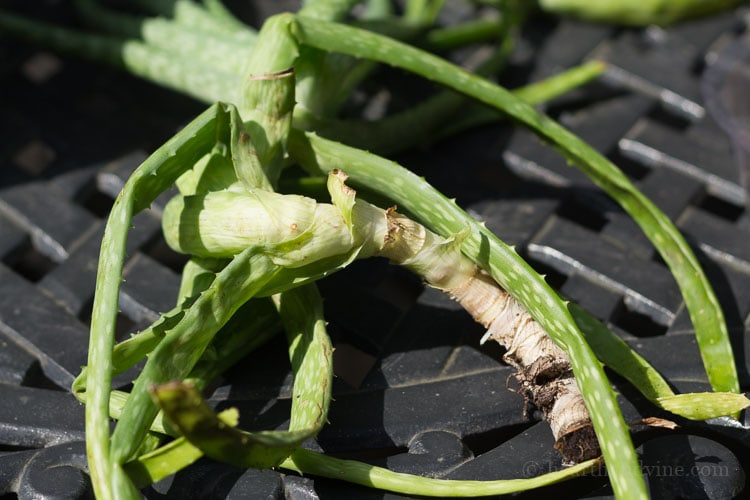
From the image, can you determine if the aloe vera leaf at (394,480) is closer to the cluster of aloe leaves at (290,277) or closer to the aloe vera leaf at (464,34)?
the cluster of aloe leaves at (290,277)

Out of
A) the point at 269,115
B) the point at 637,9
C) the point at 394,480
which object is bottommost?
the point at 394,480

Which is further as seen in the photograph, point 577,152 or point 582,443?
point 577,152

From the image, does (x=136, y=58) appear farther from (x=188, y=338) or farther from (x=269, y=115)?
(x=188, y=338)

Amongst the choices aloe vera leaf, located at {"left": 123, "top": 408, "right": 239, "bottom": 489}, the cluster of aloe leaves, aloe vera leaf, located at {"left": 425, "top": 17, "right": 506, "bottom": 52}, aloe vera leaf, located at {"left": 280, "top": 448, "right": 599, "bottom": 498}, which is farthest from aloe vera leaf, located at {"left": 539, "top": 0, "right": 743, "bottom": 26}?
aloe vera leaf, located at {"left": 123, "top": 408, "right": 239, "bottom": 489}

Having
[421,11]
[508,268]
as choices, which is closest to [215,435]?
[508,268]

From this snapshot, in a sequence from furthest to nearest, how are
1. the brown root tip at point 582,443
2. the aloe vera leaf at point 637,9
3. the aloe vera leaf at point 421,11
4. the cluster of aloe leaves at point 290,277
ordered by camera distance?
the aloe vera leaf at point 637,9 → the aloe vera leaf at point 421,11 → the brown root tip at point 582,443 → the cluster of aloe leaves at point 290,277

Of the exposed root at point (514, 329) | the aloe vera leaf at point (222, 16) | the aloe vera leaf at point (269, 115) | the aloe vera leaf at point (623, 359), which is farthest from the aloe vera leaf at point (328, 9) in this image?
the aloe vera leaf at point (623, 359)

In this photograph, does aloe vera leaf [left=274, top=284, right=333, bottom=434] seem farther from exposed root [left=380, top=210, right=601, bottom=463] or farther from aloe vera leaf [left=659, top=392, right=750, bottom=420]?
aloe vera leaf [left=659, top=392, right=750, bottom=420]
